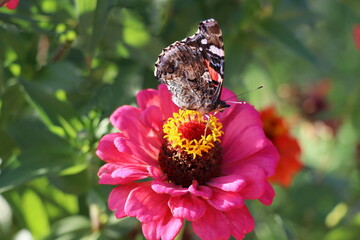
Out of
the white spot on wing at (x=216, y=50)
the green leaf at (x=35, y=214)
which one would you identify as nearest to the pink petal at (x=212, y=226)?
the white spot on wing at (x=216, y=50)

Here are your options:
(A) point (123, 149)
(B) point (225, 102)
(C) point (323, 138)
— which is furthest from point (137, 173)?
(C) point (323, 138)

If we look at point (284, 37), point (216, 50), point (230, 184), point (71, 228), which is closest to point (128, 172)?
point (230, 184)

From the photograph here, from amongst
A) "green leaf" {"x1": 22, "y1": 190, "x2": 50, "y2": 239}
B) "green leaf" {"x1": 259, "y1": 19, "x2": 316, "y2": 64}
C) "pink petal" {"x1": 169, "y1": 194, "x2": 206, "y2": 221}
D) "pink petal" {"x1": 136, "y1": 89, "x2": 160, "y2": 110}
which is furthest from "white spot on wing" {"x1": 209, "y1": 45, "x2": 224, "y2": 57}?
"green leaf" {"x1": 22, "y1": 190, "x2": 50, "y2": 239}

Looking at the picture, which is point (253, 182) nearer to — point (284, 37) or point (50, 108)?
point (50, 108)

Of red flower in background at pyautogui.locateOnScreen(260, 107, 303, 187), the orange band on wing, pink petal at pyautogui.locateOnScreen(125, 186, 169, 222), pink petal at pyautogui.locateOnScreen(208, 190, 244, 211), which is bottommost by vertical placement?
red flower in background at pyautogui.locateOnScreen(260, 107, 303, 187)

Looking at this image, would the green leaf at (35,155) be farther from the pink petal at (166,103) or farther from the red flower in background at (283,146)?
A: the red flower in background at (283,146)

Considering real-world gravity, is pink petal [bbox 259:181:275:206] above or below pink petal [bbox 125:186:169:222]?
below

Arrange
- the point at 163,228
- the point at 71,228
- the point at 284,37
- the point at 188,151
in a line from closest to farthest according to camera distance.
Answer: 1. the point at 163,228
2. the point at 188,151
3. the point at 71,228
4. the point at 284,37

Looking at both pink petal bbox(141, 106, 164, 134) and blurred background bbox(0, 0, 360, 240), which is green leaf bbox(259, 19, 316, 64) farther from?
pink petal bbox(141, 106, 164, 134)
